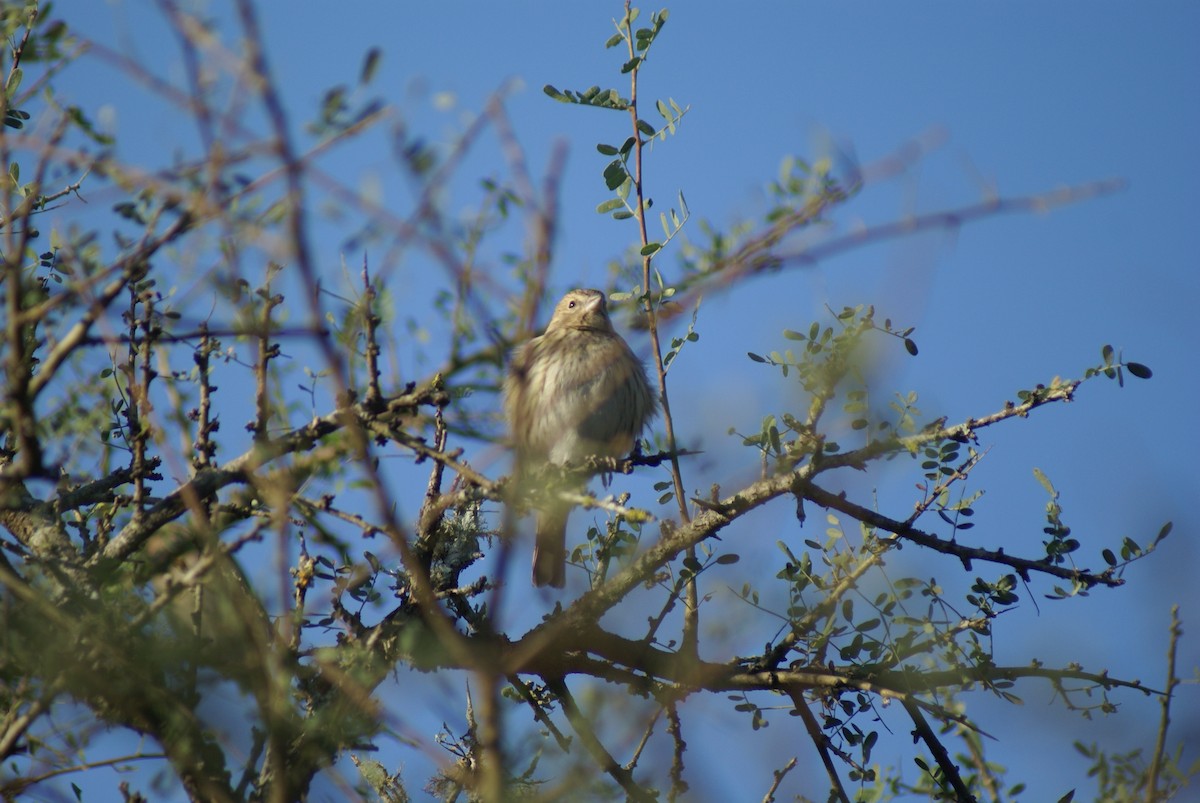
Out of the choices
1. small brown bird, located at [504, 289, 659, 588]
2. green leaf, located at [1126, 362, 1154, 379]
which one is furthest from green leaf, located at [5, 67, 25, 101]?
green leaf, located at [1126, 362, 1154, 379]

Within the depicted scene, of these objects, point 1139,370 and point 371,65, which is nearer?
point 371,65

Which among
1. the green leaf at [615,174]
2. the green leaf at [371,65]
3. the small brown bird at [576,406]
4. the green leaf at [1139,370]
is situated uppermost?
the small brown bird at [576,406]

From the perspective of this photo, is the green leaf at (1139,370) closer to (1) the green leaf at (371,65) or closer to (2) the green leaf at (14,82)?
(1) the green leaf at (371,65)

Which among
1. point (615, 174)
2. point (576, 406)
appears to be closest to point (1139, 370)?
point (615, 174)

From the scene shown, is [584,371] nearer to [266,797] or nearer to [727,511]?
[727,511]

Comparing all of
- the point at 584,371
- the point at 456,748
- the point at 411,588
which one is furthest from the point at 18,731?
the point at 584,371

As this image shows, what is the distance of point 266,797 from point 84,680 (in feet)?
2.31

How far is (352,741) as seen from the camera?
2922 millimetres

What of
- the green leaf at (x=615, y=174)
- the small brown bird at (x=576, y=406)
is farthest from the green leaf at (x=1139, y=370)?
the small brown bird at (x=576, y=406)

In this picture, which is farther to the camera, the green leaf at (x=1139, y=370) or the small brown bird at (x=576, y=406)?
the small brown bird at (x=576, y=406)

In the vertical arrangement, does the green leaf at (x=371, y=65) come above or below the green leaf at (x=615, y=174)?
below

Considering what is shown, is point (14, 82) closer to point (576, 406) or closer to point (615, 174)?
point (615, 174)

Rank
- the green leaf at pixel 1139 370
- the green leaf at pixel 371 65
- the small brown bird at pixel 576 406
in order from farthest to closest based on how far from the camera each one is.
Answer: the small brown bird at pixel 576 406, the green leaf at pixel 1139 370, the green leaf at pixel 371 65

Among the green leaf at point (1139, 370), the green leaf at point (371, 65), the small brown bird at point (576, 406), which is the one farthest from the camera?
the small brown bird at point (576, 406)
